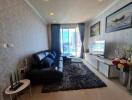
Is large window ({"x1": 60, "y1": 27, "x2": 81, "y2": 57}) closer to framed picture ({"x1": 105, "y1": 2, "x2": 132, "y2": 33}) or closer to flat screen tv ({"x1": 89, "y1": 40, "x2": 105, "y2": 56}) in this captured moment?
flat screen tv ({"x1": 89, "y1": 40, "x2": 105, "y2": 56})

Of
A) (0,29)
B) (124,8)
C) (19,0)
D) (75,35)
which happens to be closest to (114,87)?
(124,8)

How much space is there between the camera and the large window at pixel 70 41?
24.7 ft

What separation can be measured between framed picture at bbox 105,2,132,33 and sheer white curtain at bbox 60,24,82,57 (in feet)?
11.2

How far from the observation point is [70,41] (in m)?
7.62

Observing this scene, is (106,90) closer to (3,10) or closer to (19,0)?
(3,10)

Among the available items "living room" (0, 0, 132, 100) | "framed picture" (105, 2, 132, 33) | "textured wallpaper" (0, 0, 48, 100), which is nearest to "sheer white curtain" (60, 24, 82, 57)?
"living room" (0, 0, 132, 100)

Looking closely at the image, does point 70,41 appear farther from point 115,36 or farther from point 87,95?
point 87,95

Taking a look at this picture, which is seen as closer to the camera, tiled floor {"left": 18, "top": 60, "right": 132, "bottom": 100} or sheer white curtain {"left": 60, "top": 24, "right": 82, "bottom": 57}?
tiled floor {"left": 18, "top": 60, "right": 132, "bottom": 100}

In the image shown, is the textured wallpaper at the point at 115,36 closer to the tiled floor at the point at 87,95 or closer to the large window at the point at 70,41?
the tiled floor at the point at 87,95

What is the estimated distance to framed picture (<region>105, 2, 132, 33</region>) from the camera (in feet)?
9.94

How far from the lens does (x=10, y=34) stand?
225 centimetres

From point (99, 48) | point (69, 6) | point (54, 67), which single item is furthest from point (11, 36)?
point (99, 48)

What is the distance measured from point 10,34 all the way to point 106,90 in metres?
2.68

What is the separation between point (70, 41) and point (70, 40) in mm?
74
